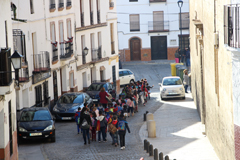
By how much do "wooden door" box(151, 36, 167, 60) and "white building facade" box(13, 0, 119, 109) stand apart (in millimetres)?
15689

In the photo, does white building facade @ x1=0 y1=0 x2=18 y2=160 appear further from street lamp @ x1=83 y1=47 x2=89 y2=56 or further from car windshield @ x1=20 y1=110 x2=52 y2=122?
street lamp @ x1=83 y1=47 x2=89 y2=56

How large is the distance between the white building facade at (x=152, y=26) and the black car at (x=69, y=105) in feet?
96.2

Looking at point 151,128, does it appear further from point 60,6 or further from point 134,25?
point 134,25

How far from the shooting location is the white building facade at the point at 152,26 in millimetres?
55531

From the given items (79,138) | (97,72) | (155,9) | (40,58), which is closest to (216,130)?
(79,138)

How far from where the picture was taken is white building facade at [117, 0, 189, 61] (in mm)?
55531

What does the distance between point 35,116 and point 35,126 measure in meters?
0.84

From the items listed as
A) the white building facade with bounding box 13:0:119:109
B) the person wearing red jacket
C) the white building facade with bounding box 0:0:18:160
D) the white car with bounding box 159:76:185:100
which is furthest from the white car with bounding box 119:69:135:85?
the white building facade with bounding box 0:0:18:160

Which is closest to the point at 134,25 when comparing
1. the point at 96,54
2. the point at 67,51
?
the point at 96,54

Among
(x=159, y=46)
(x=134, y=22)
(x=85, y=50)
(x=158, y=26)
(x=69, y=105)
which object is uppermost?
(x=134, y=22)

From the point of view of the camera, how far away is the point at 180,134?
21.7 meters

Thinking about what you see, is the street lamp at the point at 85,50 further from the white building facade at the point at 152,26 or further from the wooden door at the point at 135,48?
the wooden door at the point at 135,48

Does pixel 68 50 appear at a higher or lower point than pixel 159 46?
higher

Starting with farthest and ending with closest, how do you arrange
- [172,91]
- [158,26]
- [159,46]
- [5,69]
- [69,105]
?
[159,46] → [158,26] → [172,91] → [69,105] → [5,69]
